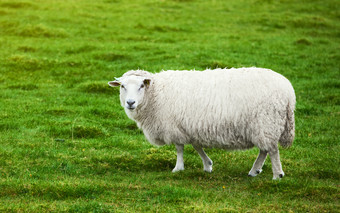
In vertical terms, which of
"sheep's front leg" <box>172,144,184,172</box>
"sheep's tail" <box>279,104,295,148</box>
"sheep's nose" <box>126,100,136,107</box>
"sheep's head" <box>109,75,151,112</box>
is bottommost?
"sheep's front leg" <box>172,144,184,172</box>

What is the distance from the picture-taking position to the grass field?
663cm

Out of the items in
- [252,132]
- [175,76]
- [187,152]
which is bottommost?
[187,152]

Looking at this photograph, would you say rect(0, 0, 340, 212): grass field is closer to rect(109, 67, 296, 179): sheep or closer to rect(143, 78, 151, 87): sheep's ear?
rect(109, 67, 296, 179): sheep

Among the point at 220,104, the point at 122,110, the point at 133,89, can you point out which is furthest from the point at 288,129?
the point at 122,110

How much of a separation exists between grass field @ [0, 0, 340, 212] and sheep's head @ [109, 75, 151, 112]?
50.0 inches

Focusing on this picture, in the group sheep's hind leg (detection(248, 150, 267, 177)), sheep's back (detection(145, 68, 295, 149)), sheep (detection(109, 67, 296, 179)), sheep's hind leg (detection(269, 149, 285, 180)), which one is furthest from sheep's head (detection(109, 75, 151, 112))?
sheep's hind leg (detection(269, 149, 285, 180))

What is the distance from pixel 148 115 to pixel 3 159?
2.78 metres

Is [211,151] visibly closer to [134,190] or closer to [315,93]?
[134,190]

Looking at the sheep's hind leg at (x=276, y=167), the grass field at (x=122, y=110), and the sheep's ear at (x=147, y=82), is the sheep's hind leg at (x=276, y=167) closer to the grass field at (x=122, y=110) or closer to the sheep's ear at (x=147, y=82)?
the grass field at (x=122, y=110)

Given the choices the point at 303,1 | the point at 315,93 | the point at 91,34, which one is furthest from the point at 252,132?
the point at 303,1

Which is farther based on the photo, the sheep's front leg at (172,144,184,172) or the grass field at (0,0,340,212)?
the sheep's front leg at (172,144,184,172)

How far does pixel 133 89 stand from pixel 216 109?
1.51 metres

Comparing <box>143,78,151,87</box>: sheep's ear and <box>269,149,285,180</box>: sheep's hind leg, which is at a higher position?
<box>143,78,151,87</box>: sheep's ear

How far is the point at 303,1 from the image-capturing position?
2984 centimetres
